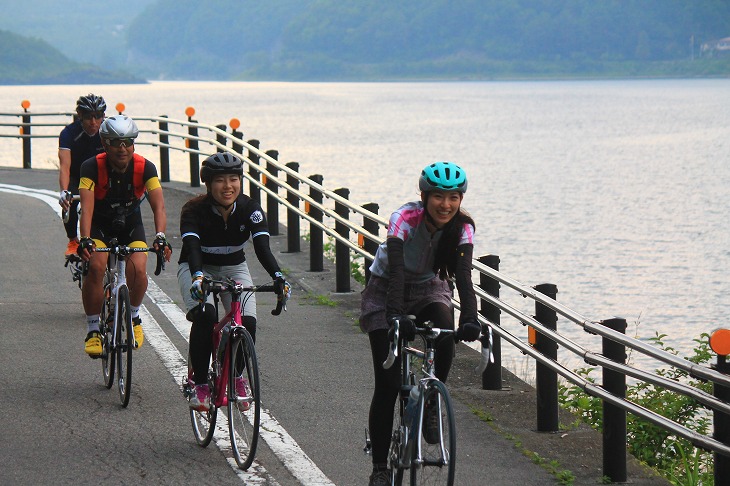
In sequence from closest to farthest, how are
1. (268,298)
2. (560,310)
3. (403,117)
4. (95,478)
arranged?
(95,478) → (560,310) → (268,298) → (403,117)

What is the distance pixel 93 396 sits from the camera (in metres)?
8.13

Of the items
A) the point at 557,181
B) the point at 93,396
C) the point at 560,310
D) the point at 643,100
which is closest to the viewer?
the point at 560,310

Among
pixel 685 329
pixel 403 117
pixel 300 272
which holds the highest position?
pixel 403 117

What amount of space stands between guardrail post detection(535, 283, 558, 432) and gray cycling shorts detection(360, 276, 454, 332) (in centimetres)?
148

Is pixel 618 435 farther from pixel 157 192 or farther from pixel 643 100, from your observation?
pixel 643 100

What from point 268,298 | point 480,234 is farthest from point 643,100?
point 268,298

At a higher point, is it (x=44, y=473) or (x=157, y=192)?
(x=157, y=192)

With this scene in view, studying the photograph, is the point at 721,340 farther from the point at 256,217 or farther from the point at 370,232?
the point at 370,232

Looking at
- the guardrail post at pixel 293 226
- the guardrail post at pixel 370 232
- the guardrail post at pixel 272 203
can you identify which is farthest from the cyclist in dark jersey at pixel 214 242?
the guardrail post at pixel 272 203

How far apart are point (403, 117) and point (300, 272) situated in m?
102

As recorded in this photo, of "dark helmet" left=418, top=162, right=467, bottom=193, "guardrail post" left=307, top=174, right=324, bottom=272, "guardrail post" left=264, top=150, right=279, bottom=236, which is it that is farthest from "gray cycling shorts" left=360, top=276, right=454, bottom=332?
"guardrail post" left=264, top=150, right=279, bottom=236

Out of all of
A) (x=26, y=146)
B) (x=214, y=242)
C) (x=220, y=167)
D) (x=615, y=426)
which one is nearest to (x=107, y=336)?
(x=214, y=242)

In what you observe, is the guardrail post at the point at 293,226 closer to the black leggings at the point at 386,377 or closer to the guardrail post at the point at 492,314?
the guardrail post at the point at 492,314

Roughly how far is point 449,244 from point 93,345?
3370 mm
